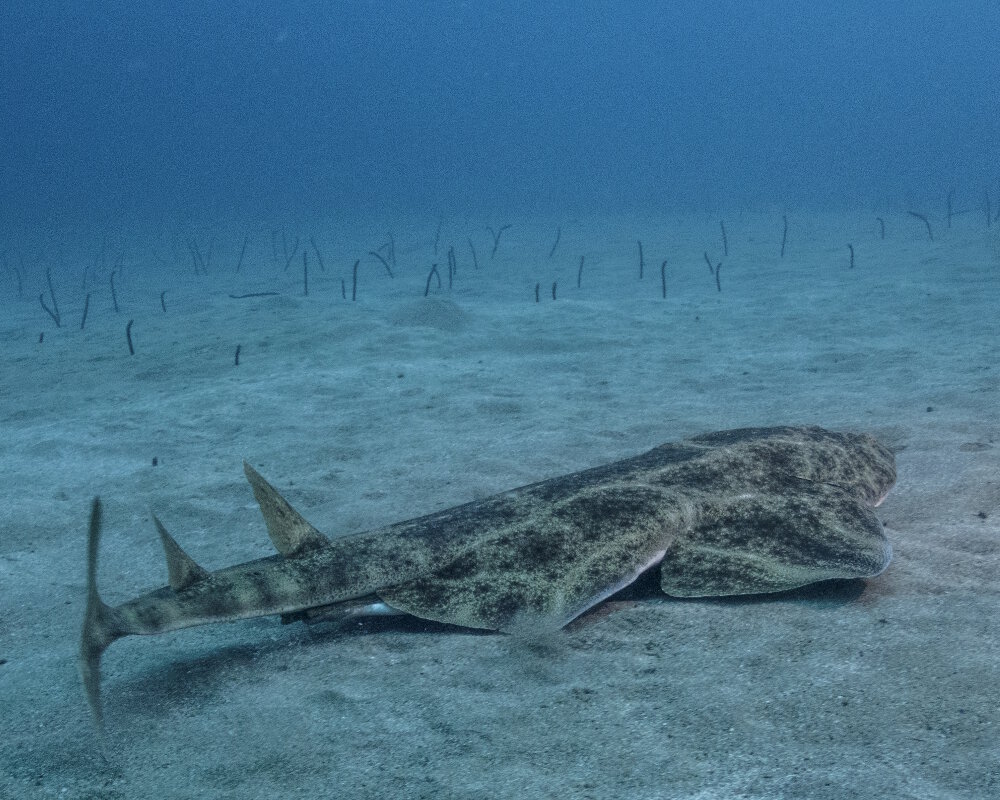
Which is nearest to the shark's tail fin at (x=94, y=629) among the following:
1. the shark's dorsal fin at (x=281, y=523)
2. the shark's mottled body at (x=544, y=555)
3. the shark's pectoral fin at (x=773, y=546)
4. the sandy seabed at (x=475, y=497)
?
the shark's mottled body at (x=544, y=555)

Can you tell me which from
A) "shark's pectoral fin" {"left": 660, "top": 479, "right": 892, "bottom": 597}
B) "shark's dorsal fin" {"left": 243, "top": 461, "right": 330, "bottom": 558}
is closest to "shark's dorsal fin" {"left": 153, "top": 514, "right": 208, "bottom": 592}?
"shark's dorsal fin" {"left": 243, "top": 461, "right": 330, "bottom": 558}

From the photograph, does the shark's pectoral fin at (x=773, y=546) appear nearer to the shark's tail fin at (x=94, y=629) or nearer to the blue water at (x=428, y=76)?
the shark's tail fin at (x=94, y=629)

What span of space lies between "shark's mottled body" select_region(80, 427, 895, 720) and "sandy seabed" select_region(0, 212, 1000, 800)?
148 mm

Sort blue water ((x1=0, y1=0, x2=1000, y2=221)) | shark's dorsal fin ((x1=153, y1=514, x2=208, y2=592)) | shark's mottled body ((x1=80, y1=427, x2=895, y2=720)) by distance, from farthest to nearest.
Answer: blue water ((x1=0, y1=0, x2=1000, y2=221))
shark's mottled body ((x1=80, y1=427, x2=895, y2=720))
shark's dorsal fin ((x1=153, y1=514, x2=208, y2=592))

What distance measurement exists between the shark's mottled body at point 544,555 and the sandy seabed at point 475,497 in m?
0.15

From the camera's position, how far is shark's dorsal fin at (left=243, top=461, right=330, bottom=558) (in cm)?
303

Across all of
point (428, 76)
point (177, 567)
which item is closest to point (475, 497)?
point (177, 567)

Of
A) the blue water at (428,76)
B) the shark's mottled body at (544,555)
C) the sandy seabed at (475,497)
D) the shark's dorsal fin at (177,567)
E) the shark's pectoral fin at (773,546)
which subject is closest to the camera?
the sandy seabed at (475,497)

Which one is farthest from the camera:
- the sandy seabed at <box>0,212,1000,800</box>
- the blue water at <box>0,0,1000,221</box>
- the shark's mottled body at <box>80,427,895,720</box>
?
the blue water at <box>0,0,1000,221</box>

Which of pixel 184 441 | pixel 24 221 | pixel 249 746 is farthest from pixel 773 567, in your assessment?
pixel 24 221

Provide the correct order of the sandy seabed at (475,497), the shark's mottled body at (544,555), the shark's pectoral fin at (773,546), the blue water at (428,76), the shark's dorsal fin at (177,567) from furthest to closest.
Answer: the blue water at (428,76) < the shark's pectoral fin at (773,546) < the shark's mottled body at (544,555) < the shark's dorsal fin at (177,567) < the sandy seabed at (475,497)

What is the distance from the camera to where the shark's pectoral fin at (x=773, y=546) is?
3002 mm

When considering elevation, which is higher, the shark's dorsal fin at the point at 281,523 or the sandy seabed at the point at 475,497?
the shark's dorsal fin at the point at 281,523

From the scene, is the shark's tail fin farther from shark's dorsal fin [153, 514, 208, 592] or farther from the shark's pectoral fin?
the shark's pectoral fin
